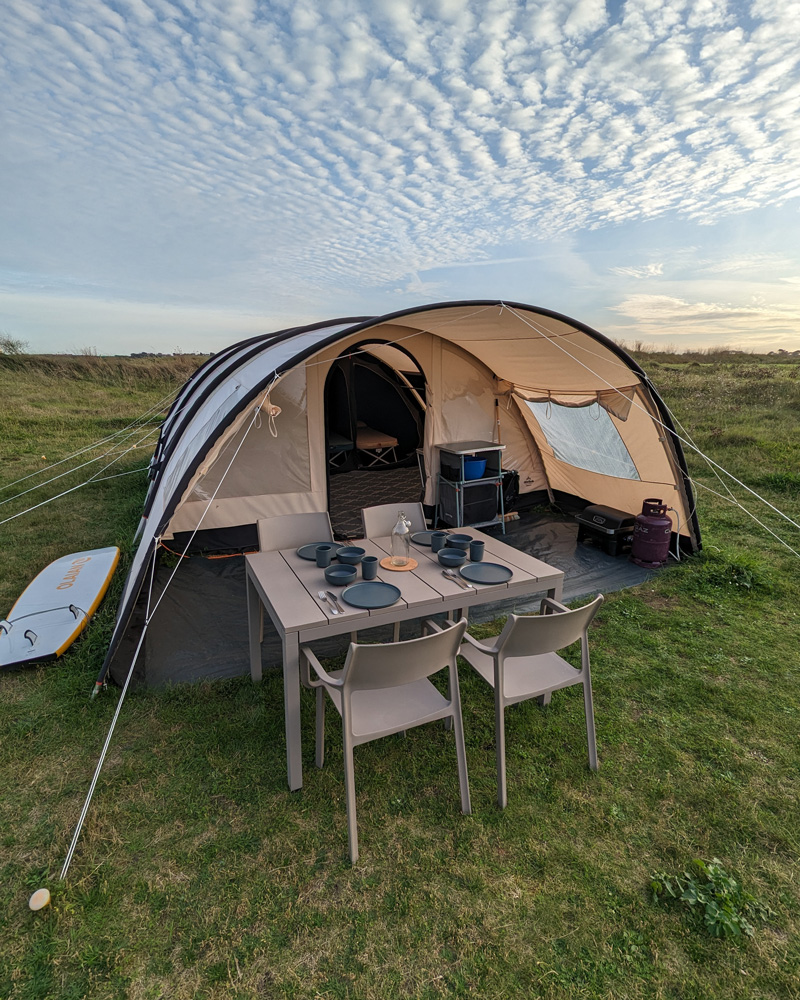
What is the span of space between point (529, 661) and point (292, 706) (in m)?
1.20

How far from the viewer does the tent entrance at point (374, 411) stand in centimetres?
667

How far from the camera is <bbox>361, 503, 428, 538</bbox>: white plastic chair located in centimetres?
338

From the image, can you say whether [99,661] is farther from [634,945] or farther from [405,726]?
[634,945]

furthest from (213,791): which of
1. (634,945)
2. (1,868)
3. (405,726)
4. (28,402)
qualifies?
(28,402)

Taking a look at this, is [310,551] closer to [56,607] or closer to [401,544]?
[401,544]

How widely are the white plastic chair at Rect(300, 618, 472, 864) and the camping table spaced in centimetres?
13

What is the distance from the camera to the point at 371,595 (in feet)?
7.66

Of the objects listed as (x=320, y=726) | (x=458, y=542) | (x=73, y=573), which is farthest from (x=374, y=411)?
(x=320, y=726)

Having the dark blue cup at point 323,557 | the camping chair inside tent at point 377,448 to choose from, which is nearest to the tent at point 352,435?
the camping chair inside tent at point 377,448

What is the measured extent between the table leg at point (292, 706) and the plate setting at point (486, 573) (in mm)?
968

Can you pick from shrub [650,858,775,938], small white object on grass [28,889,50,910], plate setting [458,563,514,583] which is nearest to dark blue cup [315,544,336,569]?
plate setting [458,563,514,583]

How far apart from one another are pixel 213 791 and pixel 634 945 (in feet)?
5.79

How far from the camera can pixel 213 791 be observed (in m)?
2.21

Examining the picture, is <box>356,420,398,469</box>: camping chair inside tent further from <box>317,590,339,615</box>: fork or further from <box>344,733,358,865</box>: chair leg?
<box>344,733,358,865</box>: chair leg
